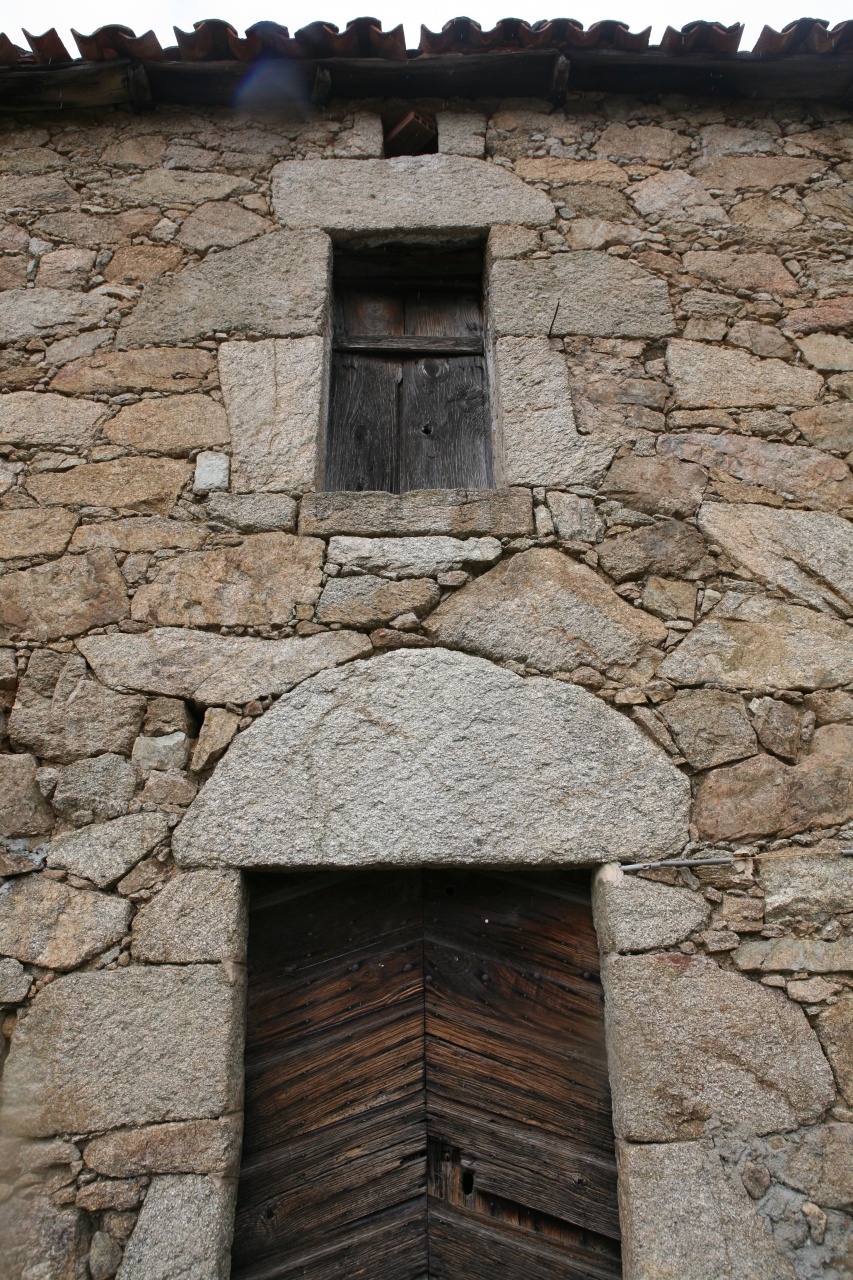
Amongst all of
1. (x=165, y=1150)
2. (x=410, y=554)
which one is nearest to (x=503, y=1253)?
(x=165, y=1150)

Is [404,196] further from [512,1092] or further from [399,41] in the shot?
[512,1092]

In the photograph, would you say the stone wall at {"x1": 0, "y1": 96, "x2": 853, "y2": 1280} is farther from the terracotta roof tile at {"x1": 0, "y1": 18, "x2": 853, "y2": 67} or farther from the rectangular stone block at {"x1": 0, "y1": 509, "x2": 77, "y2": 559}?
the terracotta roof tile at {"x1": 0, "y1": 18, "x2": 853, "y2": 67}

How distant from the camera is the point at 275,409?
2.79 metres

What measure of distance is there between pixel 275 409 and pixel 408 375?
62 cm

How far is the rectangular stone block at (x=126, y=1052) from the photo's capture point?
6.46 ft

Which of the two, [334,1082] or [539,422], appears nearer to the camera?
[334,1082]

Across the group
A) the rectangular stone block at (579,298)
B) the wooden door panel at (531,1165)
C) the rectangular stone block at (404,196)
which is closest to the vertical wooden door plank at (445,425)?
the rectangular stone block at (579,298)

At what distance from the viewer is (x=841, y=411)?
282 cm

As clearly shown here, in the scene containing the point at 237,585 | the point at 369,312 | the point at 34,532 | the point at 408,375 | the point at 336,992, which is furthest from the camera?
the point at 369,312

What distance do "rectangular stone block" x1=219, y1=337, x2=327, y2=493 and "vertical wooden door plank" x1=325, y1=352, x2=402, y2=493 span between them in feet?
0.48

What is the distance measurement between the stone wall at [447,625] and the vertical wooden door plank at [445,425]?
0.22m

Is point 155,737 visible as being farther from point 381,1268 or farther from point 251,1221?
point 381,1268

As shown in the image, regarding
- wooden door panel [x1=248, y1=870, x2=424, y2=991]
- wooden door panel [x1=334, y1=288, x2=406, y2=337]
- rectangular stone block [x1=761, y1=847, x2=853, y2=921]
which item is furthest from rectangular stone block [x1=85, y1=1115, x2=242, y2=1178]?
wooden door panel [x1=334, y1=288, x2=406, y2=337]

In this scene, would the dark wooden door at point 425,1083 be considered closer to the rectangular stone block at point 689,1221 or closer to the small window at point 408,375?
the rectangular stone block at point 689,1221
